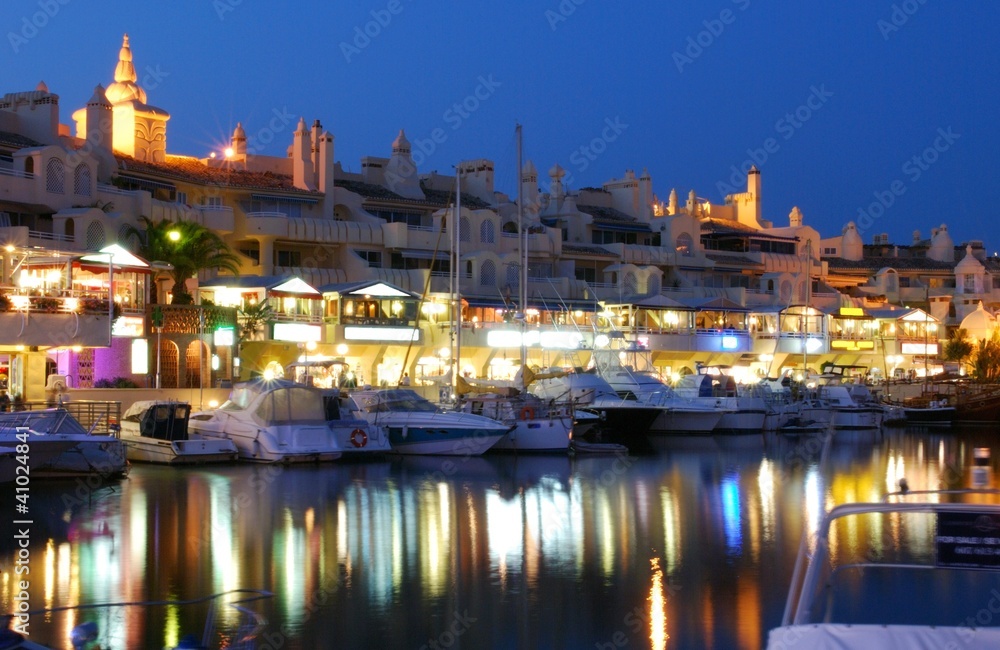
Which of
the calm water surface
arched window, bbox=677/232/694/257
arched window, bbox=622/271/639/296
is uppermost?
arched window, bbox=677/232/694/257

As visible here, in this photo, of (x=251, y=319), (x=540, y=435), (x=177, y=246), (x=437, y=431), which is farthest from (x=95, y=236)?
(x=540, y=435)

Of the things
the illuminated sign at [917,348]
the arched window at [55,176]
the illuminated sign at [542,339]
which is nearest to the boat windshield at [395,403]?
the arched window at [55,176]

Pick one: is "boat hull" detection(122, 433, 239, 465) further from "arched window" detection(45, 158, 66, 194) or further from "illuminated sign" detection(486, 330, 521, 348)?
"illuminated sign" detection(486, 330, 521, 348)

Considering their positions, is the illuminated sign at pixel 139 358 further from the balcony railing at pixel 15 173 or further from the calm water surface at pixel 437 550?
the calm water surface at pixel 437 550

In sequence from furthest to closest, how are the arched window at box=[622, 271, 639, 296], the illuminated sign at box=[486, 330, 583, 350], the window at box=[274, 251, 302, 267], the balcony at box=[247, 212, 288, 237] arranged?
the arched window at box=[622, 271, 639, 296] < the window at box=[274, 251, 302, 267] < the illuminated sign at box=[486, 330, 583, 350] < the balcony at box=[247, 212, 288, 237]

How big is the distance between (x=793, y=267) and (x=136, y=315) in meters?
55.4

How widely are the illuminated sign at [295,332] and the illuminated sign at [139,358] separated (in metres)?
8.81

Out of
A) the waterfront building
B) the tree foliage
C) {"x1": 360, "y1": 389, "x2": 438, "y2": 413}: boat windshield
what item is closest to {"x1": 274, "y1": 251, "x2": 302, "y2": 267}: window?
the waterfront building

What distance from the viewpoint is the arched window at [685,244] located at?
86.5 m

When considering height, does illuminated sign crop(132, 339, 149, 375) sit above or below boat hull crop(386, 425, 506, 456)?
above

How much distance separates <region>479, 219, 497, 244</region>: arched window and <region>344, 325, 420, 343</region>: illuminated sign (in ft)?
39.8

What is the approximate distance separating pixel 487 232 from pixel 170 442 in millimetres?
38773

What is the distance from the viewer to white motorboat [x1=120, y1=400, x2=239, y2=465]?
37.5 m

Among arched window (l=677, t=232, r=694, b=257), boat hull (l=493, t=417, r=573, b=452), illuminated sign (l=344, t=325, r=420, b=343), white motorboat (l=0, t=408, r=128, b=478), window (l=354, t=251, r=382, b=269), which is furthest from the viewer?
arched window (l=677, t=232, r=694, b=257)
